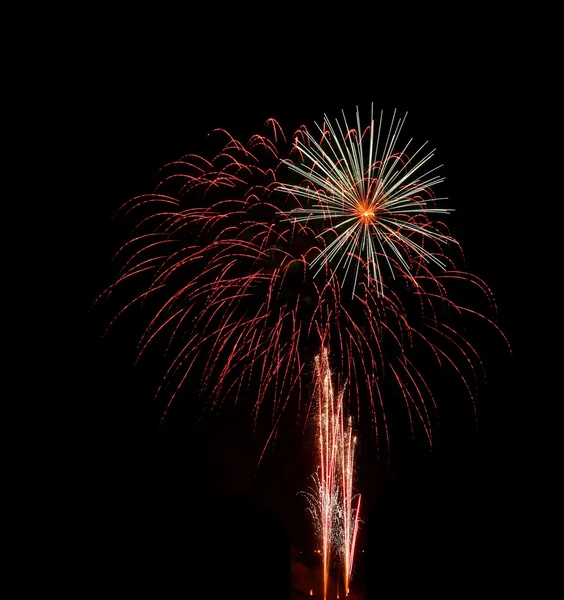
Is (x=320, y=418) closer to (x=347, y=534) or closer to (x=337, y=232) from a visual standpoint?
(x=347, y=534)

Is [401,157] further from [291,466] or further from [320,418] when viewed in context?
[291,466]

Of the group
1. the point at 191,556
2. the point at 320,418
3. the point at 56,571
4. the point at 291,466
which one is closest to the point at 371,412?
the point at 320,418

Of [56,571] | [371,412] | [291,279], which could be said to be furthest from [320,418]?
[56,571]

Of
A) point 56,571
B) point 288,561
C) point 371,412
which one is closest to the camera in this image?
point 56,571

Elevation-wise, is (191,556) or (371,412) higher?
(371,412)

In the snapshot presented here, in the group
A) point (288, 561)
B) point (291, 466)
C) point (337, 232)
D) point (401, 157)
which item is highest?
point (401, 157)

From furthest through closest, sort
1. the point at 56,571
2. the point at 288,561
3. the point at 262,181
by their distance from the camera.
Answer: the point at 262,181 < the point at 288,561 < the point at 56,571

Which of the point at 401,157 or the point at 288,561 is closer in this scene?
the point at 288,561

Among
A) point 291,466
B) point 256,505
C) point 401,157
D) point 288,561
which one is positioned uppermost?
point 401,157

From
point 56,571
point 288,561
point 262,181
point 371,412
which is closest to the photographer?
point 56,571
